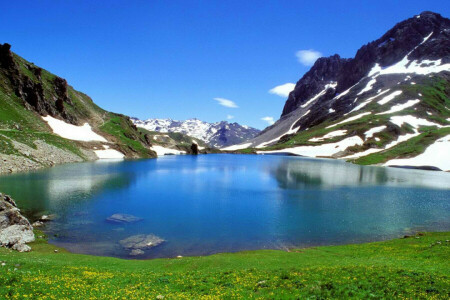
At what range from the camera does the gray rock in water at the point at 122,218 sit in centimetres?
4306

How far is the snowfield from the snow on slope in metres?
156

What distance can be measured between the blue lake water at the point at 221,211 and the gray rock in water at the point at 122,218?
4.56 feet

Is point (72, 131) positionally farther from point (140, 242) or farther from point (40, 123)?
point (140, 242)

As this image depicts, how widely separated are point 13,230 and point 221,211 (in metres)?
29.6

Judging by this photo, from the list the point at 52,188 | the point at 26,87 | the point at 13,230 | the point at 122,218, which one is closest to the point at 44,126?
the point at 26,87

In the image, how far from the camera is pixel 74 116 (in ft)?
558

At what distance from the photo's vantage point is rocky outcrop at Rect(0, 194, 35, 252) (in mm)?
30797

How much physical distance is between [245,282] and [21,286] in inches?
495

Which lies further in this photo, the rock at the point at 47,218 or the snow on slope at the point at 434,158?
the snow on slope at the point at 434,158

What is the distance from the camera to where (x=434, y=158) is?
131 meters

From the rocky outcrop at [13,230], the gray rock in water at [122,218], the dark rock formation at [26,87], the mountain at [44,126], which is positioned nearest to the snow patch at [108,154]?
the mountain at [44,126]

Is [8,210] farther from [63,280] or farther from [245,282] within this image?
[245,282]

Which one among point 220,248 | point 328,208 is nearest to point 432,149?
point 328,208

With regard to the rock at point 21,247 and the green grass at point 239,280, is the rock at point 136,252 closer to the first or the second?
the green grass at point 239,280
